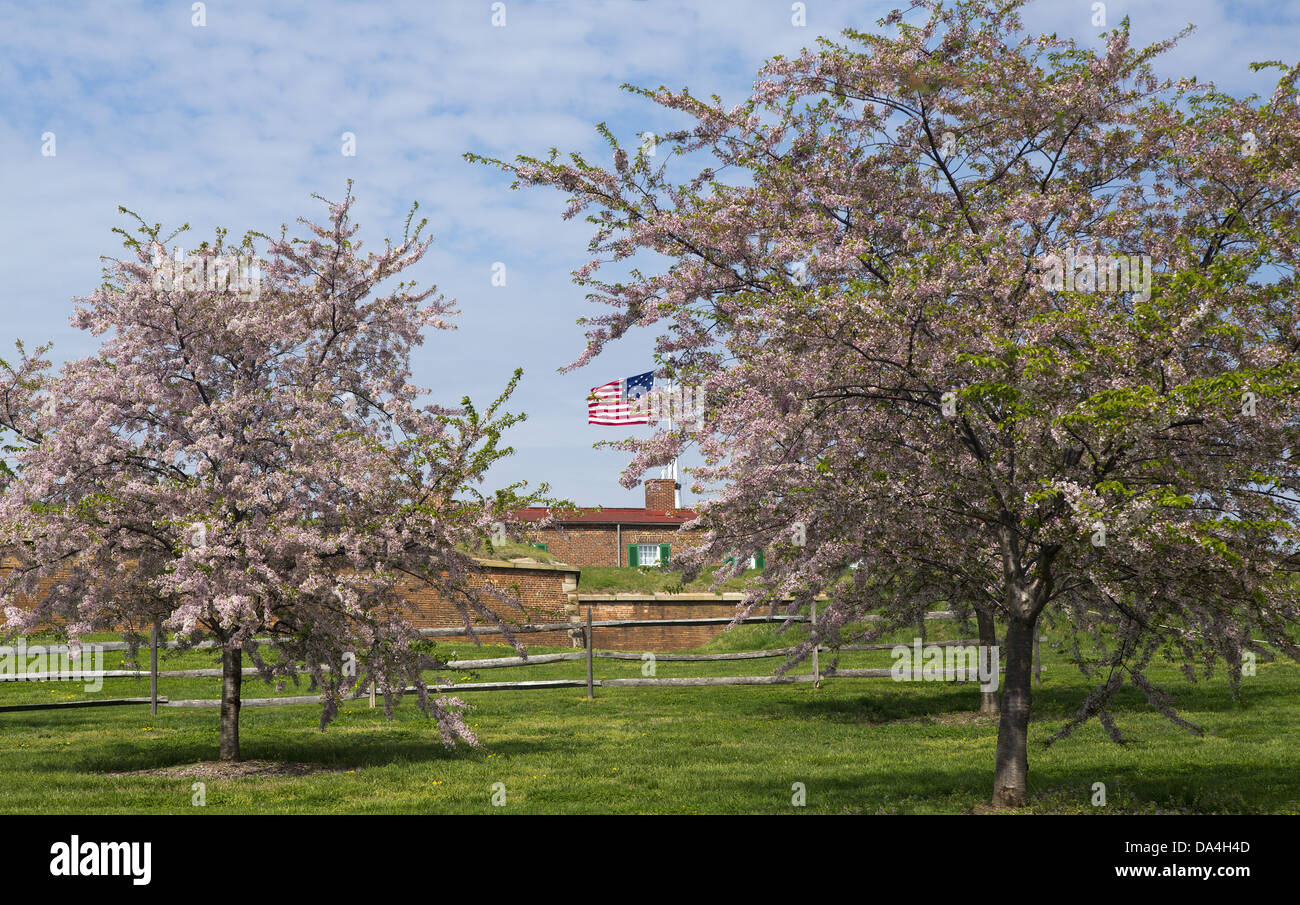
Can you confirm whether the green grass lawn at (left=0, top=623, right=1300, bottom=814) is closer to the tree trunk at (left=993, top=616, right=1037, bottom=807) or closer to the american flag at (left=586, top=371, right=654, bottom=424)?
the tree trunk at (left=993, top=616, right=1037, bottom=807)

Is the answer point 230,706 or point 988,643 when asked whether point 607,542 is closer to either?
point 988,643

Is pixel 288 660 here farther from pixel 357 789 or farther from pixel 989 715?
pixel 989 715

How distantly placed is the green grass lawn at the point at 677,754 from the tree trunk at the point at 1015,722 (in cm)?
28

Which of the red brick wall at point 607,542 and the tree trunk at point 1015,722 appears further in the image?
the red brick wall at point 607,542

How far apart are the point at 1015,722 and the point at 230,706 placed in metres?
9.84

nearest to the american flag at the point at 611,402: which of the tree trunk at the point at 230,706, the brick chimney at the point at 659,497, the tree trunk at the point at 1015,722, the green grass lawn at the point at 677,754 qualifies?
the green grass lawn at the point at 677,754

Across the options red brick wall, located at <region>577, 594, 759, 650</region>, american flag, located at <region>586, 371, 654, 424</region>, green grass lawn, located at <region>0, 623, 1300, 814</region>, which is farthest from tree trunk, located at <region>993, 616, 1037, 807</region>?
red brick wall, located at <region>577, 594, 759, 650</region>

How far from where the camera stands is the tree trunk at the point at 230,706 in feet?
47.0

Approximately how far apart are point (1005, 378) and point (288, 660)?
930 centimetres

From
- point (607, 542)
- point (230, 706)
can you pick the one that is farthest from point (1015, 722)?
point (607, 542)

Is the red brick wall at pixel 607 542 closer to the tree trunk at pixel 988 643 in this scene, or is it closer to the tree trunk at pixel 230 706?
the tree trunk at pixel 988 643

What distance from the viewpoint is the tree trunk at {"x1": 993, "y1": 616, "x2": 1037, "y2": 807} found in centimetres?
1048

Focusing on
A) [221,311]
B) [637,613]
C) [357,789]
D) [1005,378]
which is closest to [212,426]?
[221,311]

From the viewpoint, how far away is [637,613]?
132ft
